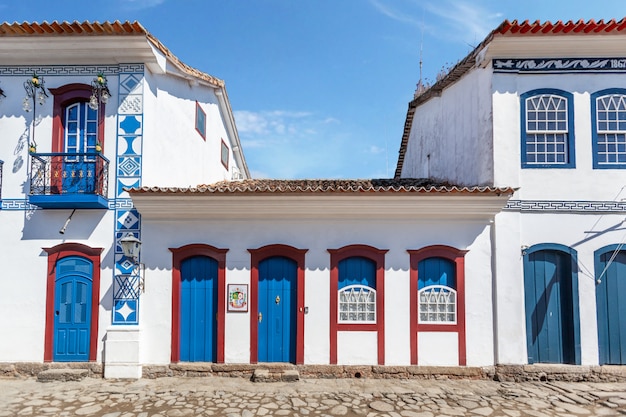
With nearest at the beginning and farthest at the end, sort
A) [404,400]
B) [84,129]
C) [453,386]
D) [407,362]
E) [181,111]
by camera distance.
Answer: [404,400], [453,386], [407,362], [84,129], [181,111]

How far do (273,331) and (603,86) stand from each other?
8.55 metres

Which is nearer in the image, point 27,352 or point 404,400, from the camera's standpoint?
point 404,400

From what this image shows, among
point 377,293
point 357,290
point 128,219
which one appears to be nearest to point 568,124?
point 377,293

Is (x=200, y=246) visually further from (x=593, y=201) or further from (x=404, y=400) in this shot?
(x=593, y=201)

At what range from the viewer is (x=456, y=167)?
9898 millimetres

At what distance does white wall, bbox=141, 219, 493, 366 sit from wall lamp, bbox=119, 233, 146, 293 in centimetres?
13

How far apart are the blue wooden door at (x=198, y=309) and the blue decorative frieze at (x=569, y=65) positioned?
25.1 feet

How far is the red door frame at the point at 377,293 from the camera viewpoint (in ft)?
25.3

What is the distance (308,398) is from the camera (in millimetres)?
6590

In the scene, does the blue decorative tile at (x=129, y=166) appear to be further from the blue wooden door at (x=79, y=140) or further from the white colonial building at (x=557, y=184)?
the white colonial building at (x=557, y=184)

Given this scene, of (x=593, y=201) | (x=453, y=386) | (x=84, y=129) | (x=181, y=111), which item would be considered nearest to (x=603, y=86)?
(x=593, y=201)

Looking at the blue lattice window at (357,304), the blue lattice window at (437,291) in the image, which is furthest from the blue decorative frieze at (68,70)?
the blue lattice window at (437,291)

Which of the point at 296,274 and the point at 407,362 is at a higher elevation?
the point at 296,274

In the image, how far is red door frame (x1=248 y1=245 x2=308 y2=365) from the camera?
7.79 meters
